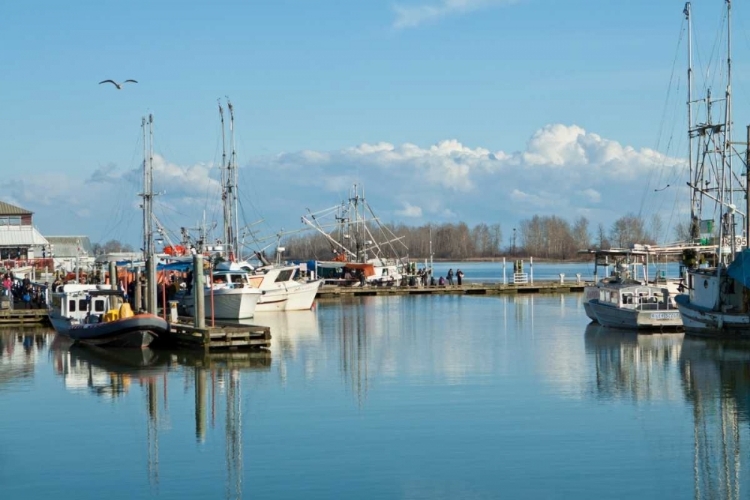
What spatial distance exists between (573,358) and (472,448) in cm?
1755

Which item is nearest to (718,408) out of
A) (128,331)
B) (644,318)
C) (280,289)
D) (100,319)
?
(644,318)

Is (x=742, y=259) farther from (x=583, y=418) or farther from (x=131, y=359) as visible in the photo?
(x=131, y=359)

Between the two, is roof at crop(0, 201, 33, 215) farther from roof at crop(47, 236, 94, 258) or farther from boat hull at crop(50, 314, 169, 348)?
boat hull at crop(50, 314, 169, 348)

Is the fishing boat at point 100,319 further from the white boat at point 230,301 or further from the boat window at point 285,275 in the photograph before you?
the boat window at point 285,275

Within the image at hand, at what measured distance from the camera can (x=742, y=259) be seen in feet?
140

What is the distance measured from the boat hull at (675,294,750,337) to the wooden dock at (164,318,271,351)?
17.1 metres

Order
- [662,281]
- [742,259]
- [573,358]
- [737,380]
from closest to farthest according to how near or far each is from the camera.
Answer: [737,380] → [573,358] → [742,259] → [662,281]

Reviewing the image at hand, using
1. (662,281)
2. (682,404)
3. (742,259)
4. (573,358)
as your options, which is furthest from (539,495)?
(662,281)

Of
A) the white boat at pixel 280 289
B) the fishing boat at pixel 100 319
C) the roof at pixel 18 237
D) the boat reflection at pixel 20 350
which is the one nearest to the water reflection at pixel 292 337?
the white boat at pixel 280 289

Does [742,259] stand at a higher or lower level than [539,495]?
higher

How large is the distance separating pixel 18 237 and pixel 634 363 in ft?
212

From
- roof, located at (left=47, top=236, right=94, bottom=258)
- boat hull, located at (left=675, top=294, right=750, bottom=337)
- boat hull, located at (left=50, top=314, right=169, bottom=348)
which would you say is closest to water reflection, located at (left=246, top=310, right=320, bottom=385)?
boat hull, located at (left=50, top=314, right=169, bottom=348)

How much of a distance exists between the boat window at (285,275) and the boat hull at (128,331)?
75.8 feet

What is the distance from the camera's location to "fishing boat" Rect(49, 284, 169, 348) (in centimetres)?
4112
